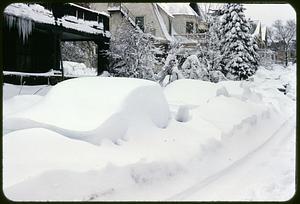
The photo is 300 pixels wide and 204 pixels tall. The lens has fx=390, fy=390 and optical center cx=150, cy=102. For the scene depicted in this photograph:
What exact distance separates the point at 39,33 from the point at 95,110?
36.5 feet

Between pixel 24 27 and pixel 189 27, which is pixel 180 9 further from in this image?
pixel 24 27

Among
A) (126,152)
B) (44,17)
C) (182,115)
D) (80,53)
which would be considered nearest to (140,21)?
(80,53)

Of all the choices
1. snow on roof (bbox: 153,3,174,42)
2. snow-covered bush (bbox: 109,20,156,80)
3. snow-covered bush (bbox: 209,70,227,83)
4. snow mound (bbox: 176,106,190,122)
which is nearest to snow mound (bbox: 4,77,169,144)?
snow mound (bbox: 176,106,190,122)

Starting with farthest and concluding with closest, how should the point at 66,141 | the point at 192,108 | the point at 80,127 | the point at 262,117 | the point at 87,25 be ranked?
the point at 87,25 → the point at 262,117 → the point at 192,108 → the point at 80,127 → the point at 66,141

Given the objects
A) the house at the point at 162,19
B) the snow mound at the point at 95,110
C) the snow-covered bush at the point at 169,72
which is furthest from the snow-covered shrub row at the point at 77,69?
the snow mound at the point at 95,110

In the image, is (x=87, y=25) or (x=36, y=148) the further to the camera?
(x=87, y=25)

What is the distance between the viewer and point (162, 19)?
2338cm

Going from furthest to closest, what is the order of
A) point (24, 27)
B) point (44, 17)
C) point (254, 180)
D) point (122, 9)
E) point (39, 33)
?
point (122, 9) → point (39, 33) → point (44, 17) → point (24, 27) → point (254, 180)

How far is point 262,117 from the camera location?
45.7ft

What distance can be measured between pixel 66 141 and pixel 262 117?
9.67 m

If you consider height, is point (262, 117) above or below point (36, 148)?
below

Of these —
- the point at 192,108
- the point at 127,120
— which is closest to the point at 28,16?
the point at 192,108

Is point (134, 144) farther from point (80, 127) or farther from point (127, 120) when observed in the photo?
point (80, 127)

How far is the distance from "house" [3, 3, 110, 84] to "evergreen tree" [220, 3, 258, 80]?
836 cm
